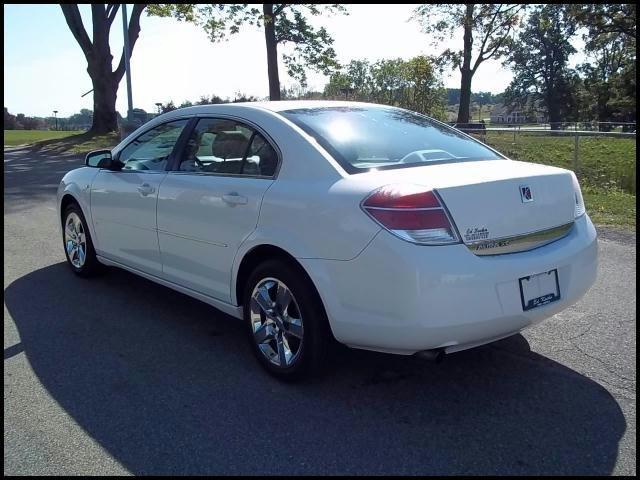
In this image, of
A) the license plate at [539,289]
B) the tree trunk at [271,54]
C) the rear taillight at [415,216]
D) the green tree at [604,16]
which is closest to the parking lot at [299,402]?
the license plate at [539,289]

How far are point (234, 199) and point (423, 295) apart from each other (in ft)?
4.73

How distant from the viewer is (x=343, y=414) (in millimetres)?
3168

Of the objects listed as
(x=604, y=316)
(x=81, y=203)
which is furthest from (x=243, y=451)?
(x=81, y=203)

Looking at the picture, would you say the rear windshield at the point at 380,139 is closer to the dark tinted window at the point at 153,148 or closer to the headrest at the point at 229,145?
the headrest at the point at 229,145

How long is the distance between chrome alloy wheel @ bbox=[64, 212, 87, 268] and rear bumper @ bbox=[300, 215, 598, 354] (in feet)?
10.8

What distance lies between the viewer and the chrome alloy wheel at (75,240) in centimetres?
570

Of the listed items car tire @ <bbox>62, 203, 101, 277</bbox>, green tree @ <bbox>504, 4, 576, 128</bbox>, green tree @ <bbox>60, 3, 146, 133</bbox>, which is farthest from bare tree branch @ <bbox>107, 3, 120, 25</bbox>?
green tree @ <bbox>504, 4, 576, 128</bbox>

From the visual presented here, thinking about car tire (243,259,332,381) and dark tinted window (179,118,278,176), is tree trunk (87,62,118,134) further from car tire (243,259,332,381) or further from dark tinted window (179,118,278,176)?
car tire (243,259,332,381)

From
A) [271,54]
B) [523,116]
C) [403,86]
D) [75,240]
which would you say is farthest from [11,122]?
[523,116]

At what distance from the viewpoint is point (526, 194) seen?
10.7ft

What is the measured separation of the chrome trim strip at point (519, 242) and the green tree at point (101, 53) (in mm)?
27152

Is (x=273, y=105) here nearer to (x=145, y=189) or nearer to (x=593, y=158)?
(x=145, y=189)

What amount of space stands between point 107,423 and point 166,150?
223cm

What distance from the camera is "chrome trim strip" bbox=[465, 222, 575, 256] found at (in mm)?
3027
